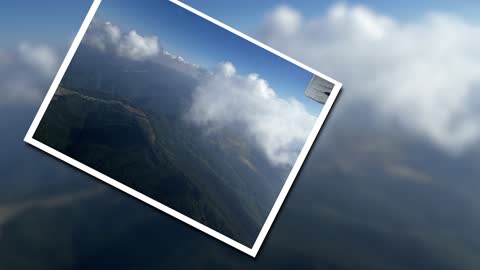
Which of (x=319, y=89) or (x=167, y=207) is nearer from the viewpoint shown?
(x=167, y=207)

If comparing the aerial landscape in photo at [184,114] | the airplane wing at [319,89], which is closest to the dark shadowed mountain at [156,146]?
the aerial landscape in photo at [184,114]

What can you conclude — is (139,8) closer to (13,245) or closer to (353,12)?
(353,12)

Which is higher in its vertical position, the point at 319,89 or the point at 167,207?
the point at 319,89

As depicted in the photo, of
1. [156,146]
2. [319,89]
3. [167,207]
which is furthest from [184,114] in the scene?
[319,89]

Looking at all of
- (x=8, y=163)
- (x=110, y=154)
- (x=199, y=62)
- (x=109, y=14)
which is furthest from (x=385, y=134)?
(x=8, y=163)

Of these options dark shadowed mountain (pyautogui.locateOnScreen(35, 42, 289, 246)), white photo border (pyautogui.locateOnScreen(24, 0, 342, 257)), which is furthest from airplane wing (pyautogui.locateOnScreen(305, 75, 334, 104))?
dark shadowed mountain (pyautogui.locateOnScreen(35, 42, 289, 246))

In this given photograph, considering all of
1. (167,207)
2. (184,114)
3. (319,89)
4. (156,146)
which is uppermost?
(319,89)

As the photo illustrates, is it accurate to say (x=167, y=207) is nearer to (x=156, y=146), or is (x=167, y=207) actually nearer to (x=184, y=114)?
(x=156, y=146)
